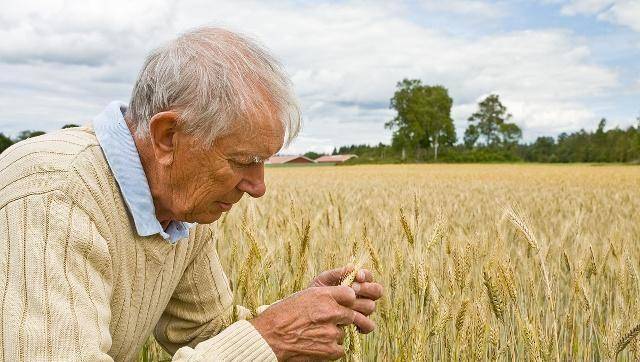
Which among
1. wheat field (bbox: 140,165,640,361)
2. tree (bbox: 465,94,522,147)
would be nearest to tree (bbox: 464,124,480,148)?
tree (bbox: 465,94,522,147)

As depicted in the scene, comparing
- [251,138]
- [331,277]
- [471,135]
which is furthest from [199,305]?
[471,135]

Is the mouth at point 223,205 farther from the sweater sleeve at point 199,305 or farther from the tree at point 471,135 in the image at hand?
the tree at point 471,135

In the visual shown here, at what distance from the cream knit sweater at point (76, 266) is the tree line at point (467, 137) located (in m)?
53.0

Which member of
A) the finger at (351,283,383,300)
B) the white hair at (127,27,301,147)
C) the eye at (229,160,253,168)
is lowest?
the finger at (351,283,383,300)

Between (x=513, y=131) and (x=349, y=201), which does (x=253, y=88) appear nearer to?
(x=349, y=201)

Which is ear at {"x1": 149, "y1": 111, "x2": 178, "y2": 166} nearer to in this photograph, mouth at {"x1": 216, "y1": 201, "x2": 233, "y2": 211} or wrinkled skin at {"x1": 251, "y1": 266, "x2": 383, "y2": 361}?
mouth at {"x1": 216, "y1": 201, "x2": 233, "y2": 211}

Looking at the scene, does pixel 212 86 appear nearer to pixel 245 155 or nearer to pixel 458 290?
pixel 245 155

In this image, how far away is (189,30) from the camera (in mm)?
1610

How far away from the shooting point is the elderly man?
1.29 m

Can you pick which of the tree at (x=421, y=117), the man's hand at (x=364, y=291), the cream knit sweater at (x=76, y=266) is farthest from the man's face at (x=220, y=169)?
the tree at (x=421, y=117)

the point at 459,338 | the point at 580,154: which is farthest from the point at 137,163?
the point at 580,154

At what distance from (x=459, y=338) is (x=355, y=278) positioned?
318 mm

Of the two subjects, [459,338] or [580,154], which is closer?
[459,338]

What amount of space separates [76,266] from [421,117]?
67060 mm
